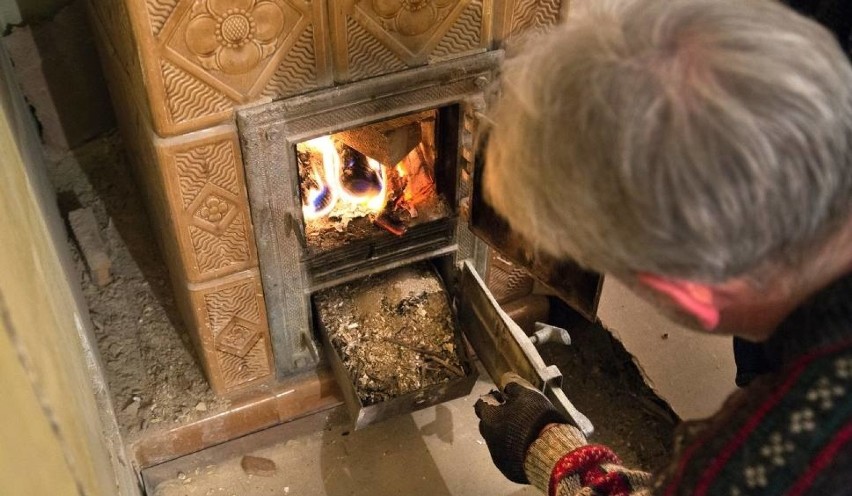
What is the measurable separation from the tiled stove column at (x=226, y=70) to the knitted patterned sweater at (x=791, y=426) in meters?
0.88

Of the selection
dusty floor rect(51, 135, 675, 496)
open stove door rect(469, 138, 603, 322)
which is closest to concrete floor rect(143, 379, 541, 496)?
dusty floor rect(51, 135, 675, 496)

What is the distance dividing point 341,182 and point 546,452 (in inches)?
30.1

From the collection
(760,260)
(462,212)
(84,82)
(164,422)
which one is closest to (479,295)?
(462,212)

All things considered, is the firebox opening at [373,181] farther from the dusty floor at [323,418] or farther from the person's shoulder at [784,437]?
the person's shoulder at [784,437]

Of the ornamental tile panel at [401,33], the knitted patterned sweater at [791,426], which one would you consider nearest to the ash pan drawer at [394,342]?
the ornamental tile panel at [401,33]

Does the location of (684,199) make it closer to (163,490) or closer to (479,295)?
(479,295)

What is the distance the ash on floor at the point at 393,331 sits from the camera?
1.71m

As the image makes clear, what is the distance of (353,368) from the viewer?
171 cm

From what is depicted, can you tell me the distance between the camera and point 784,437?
66 cm

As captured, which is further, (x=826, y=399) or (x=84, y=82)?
(x=84, y=82)

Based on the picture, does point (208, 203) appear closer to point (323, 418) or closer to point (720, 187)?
point (323, 418)

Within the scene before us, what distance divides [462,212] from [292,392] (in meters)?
0.60

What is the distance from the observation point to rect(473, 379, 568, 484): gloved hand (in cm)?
136

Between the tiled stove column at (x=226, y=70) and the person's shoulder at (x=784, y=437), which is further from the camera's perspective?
the tiled stove column at (x=226, y=70)
